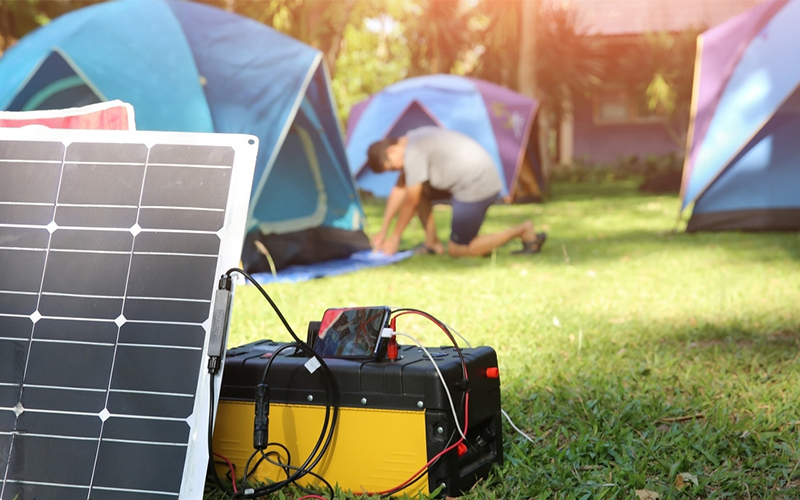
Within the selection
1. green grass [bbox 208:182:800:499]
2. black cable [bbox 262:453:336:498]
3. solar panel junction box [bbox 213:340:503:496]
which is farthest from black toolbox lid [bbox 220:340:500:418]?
green grass [bbox 208:182:800:499]

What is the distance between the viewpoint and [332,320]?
7.34ft

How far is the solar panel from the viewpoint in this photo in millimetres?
1933

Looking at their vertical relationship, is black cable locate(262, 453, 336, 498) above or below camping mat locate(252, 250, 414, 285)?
above

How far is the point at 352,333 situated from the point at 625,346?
1.85m

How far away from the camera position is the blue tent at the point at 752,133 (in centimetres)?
753

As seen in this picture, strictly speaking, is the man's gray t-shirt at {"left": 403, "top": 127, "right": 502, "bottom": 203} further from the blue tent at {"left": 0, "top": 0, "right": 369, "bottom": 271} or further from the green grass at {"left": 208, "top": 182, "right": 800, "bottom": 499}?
the blue tent at {"left": 0, "top": 0, "right": 369, "bottom": 271}

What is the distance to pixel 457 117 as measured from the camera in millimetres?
12922

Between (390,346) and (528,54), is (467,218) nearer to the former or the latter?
Answer: (390,346)

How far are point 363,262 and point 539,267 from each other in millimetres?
1420

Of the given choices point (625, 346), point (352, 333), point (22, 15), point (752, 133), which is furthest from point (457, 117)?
point (352, 333)

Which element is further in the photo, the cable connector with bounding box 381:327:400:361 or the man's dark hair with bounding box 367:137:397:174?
the man's dark hair with bounding box 367:137:397:174

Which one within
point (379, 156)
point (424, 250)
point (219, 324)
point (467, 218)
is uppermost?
point (219, 324)

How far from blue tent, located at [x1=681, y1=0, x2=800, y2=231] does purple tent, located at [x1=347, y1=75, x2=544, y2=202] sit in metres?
4.84

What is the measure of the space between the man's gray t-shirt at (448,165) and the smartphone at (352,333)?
4.48 m
